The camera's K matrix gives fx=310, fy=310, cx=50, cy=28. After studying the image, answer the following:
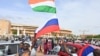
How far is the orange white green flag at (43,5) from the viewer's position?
701 cm

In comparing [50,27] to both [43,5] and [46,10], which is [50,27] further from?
[43,5]

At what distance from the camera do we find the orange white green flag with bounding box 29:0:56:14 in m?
7.01

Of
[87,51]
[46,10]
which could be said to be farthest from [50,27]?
[87,51]

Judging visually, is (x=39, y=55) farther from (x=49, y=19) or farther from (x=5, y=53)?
(x=5, y=53)

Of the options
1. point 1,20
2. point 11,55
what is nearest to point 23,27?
point 1,20

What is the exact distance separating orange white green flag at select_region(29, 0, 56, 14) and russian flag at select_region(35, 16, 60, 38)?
21 centimetres

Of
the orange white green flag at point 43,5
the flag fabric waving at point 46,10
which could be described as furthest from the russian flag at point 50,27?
the orange white green flag at point 43,5

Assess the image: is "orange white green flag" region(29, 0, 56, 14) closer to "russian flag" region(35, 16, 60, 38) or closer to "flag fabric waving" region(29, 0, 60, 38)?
"flag fabric waving" region(29, 0, 60, 38)

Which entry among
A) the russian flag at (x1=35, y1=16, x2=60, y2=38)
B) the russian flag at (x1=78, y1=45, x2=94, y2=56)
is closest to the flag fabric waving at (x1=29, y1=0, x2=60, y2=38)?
the russian flag at (x1=35, y1=16, x2=60, y2=38)

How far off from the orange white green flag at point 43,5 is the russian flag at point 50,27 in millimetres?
213

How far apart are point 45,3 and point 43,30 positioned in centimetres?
63

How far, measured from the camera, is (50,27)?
23.4ft

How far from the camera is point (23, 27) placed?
125 meters

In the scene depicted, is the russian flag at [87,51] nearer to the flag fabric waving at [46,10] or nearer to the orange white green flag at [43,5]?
the flag fabric waving at [46,10]
